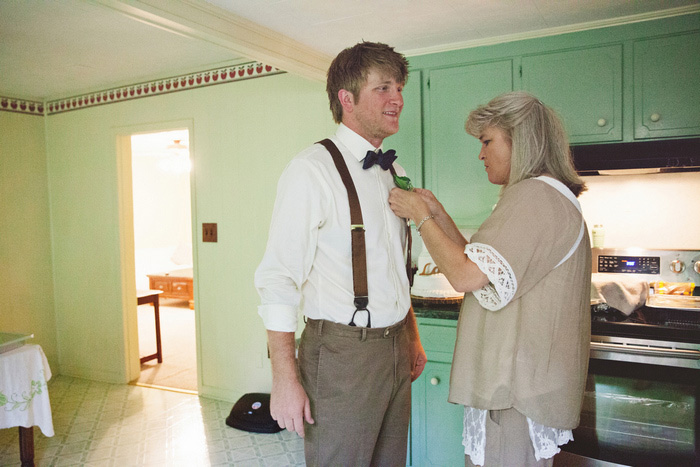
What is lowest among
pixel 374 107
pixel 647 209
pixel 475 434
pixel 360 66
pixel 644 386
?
pixel 644 386

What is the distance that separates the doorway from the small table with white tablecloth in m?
2.02

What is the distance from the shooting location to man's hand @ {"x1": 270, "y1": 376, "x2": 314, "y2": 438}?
A: 126cm

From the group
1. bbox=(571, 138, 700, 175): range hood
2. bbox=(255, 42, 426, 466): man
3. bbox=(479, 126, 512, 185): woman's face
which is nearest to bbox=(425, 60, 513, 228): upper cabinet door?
bbox=(571, 138, 700, 175): range hood

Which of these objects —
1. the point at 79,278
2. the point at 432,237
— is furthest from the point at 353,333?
the point at 79,278

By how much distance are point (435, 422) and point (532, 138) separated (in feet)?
5.21

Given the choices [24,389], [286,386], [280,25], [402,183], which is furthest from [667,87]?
[24,389]

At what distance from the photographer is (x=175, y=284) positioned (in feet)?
23.7

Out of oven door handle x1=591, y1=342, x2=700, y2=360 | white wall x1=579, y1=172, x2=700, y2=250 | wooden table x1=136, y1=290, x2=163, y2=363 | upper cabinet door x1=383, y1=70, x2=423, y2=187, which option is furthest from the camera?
wooden table x1=136, y1=290, x2=163, y2=363

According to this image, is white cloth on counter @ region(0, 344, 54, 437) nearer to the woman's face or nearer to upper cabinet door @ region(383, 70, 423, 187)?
upper cabinet door @ region(383, 70, 423, 187)

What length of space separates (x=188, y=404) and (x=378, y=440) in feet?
8.69

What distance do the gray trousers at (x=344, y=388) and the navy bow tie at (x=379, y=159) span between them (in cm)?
45

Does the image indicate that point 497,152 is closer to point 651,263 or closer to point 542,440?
point 542,440

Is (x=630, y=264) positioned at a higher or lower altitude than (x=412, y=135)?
lower

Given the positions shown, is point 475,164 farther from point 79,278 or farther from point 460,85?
point 79,278
